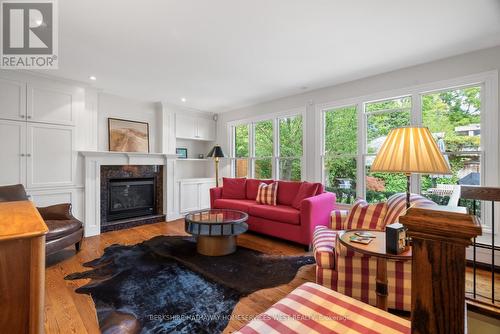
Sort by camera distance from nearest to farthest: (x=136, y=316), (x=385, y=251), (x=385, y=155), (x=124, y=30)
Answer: (x=385, y=251) < (x=385, y=155) < (x=136, y=316) < (x=124, y=30)

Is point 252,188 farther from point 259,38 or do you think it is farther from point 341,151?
point 259,38

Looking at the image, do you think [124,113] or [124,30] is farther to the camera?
[124,113]

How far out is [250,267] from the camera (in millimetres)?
2590

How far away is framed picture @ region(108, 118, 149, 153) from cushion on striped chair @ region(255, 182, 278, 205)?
2505 mm

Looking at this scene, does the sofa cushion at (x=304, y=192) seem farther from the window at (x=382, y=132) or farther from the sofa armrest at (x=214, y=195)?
the sofa armrest at (x=214, y=195)

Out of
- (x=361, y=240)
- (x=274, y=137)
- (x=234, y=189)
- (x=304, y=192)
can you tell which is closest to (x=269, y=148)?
(x=274, y=137)

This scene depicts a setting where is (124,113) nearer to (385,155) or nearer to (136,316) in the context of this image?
(136,316)

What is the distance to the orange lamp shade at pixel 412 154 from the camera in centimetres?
144

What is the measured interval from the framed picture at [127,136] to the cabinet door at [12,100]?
48.6 inches

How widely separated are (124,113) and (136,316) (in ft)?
12.7

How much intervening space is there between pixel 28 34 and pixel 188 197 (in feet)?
→ 11.8

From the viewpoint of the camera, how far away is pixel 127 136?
454cm

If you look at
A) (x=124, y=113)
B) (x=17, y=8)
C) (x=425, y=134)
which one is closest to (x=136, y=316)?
(x=425, y=134)

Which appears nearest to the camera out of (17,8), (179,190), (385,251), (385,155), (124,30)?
(385,251)
